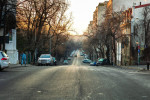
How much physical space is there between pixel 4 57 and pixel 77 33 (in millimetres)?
36209

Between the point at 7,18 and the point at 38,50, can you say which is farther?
the point at 38,50

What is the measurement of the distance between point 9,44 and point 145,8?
86.4 feet

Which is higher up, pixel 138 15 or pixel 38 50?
pixel 138 15

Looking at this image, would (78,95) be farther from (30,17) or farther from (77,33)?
(77,33)

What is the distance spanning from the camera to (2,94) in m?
8.96

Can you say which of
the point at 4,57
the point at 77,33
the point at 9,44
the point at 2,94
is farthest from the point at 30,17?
the point at 2,94

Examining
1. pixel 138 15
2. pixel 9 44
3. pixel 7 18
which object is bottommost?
pixel 9 44

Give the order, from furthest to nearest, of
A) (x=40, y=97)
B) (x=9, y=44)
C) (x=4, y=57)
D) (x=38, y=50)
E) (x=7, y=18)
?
(x=38, y=50), (x=9, y=44), (x=7, y=18), (x=4, y=57), (x=40, y=97)

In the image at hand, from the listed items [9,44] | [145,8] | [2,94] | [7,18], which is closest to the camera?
[2,94]

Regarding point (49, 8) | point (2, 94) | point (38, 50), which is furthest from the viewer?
point (38, 50)

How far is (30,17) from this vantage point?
46.9 meters

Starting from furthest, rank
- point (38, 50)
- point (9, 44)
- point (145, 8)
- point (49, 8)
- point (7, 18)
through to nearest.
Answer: point (38, 50)
point (145, 8)
point (49, 8)
point (9, 44)
point (7, 18)

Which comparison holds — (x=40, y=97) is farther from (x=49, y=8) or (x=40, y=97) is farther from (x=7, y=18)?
(x=49, y=8)

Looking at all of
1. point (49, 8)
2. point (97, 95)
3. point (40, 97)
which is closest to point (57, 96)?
point (40, 97)
